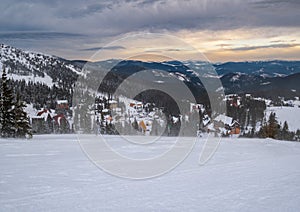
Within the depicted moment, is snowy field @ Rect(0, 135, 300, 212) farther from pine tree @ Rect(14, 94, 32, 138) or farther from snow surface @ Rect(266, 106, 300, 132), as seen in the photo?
snow surface @ Rect(266, 106, 300, 132)

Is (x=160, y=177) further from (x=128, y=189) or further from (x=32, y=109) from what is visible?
(x=32, y=109)

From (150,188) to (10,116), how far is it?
21820 mm

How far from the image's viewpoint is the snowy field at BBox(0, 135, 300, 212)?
6160mm

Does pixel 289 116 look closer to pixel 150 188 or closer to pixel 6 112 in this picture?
pixel 6 112

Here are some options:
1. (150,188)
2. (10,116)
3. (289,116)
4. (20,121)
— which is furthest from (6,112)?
(289,116)

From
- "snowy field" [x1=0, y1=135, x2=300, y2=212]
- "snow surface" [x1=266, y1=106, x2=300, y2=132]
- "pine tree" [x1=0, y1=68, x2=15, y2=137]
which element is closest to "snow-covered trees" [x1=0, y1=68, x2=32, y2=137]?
"pine tree" [x1=0, y1=68, x2=15, y2=137]

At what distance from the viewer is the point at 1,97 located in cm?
2603

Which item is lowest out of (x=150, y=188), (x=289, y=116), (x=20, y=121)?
(x=150, y=188)

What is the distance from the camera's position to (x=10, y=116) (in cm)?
2602

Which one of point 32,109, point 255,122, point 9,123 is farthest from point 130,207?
point 32,109

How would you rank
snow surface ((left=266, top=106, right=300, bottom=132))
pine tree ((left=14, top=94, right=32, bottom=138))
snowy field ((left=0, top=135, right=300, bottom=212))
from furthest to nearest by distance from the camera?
snow surface ((left=266, top=106, right=300, bottom=132)) → pine tree ((left=14, top=94, right=32, bottom=138)) → snowy field ((left=0, top=135, right=300, bottom=212))

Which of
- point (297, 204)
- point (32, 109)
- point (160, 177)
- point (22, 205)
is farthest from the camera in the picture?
point (32, 109)

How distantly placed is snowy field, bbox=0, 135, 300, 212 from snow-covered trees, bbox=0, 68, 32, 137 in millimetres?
15610

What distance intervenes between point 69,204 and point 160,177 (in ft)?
11.2
